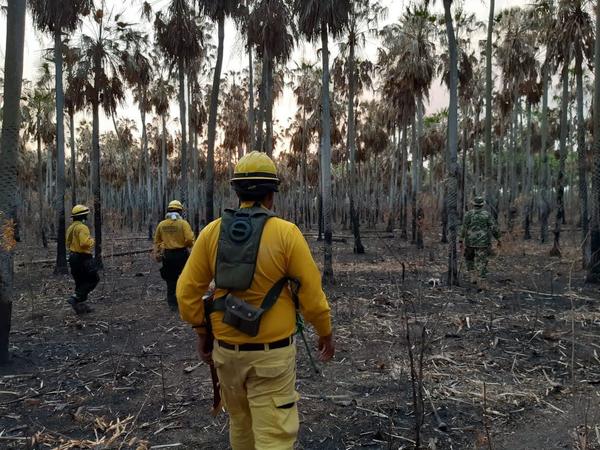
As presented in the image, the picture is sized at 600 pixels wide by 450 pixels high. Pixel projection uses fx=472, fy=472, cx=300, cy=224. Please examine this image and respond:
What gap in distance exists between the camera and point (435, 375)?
5.32m

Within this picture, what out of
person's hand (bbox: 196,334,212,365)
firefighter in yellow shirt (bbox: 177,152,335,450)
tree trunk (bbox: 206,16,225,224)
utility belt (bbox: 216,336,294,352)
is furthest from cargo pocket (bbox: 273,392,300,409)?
tree trunk (bbox: 206,16,225,224)

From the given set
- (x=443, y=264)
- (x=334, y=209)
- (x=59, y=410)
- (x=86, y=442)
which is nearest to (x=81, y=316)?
(x=59, y=410)

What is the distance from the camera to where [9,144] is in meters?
6.18

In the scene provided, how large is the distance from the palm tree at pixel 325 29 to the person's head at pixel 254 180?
9014mm

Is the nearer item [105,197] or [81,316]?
[81,316]

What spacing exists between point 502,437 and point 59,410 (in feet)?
13.6

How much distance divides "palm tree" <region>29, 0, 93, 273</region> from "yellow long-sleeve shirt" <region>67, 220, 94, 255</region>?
6956 mm

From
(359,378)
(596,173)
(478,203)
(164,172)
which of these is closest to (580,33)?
(596,173)

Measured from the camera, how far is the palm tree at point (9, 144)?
6012mm

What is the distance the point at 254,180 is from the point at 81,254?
21.9ft

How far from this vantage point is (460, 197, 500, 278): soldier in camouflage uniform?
11.0 m

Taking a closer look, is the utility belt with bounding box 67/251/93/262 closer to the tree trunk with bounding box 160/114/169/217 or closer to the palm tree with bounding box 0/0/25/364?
the palm tree with bounding box 0/0/25/364

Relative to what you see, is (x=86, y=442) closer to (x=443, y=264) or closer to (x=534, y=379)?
(x=534, y=379)

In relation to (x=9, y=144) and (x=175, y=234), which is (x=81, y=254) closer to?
(x=175, y=234)
